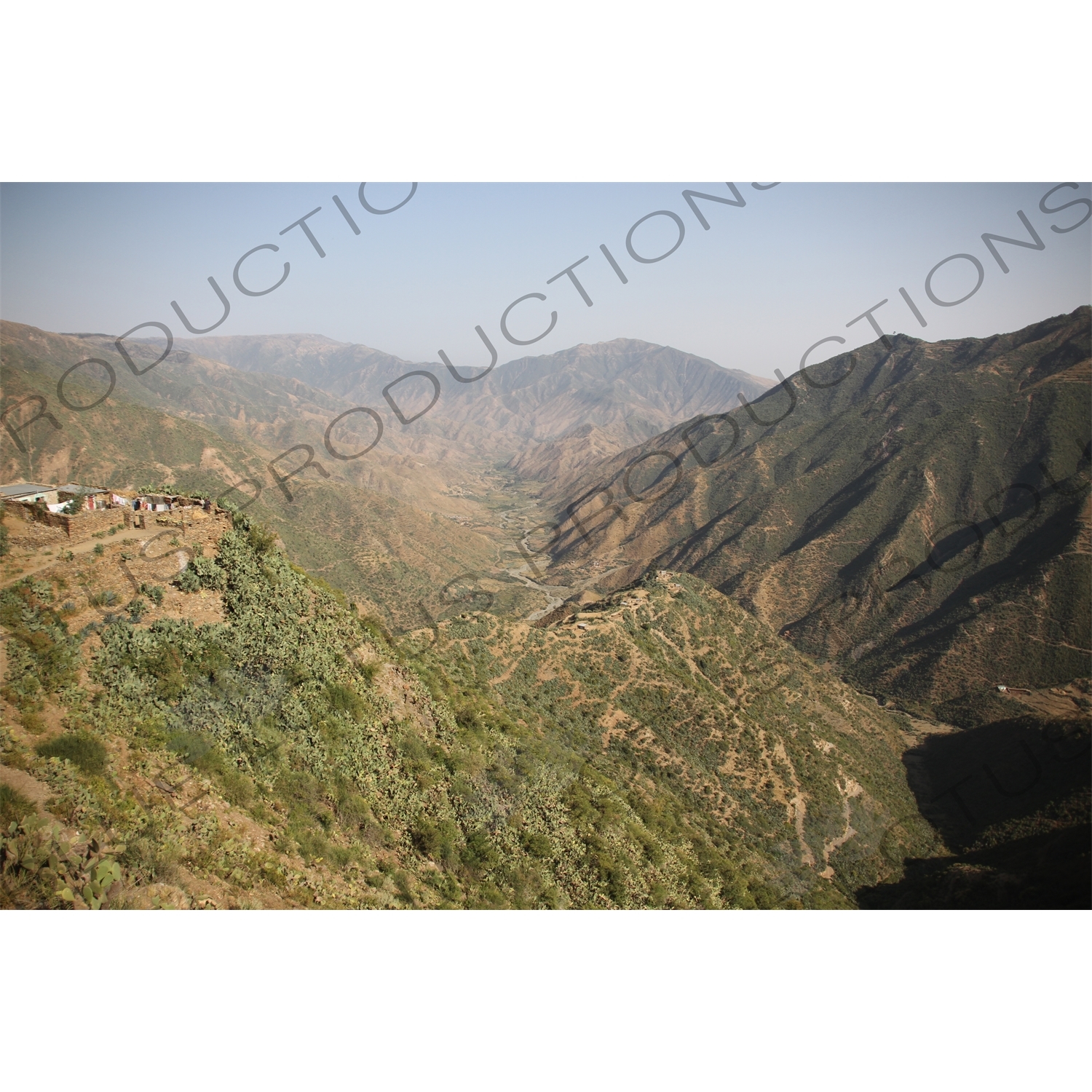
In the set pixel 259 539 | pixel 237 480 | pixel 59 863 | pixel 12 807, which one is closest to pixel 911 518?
pixel 259 539

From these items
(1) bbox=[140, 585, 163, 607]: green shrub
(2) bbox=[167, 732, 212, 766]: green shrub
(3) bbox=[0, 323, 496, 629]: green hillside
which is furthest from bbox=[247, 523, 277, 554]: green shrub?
(3) bbox=[0, 323, 496, 629]: green hillside

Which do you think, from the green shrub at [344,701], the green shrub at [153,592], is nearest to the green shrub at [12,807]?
the green shrub at [153,592]

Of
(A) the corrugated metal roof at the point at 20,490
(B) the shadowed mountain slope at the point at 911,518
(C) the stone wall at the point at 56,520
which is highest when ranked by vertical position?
(A) the corrugated metal roof at the point at 20,490

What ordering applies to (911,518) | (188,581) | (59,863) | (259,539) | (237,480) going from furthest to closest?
(237,480), (911,518), (259,539), (188,581), (59,863)

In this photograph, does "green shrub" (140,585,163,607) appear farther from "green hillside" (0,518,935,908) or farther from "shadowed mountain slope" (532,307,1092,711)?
"shadowed mountain slope" (532,307,1092,711)

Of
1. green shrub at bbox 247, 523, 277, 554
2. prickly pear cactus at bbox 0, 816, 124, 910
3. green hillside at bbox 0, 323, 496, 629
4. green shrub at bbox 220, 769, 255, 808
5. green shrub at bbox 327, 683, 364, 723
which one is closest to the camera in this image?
prickly pear cactus at bbox 0, 816, 124, 910

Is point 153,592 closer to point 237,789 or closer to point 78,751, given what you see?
point 78,751

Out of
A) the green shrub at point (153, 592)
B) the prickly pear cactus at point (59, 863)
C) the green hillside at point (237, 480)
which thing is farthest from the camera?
the green hillside at point (237, 480)

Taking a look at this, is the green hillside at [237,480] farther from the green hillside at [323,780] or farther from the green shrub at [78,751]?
the green shrub at [78,751]

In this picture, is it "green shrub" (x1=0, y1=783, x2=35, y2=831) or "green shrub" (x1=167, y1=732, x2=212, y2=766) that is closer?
"green shrub" (x1=0, y1=783, x2=35, y2=831)
